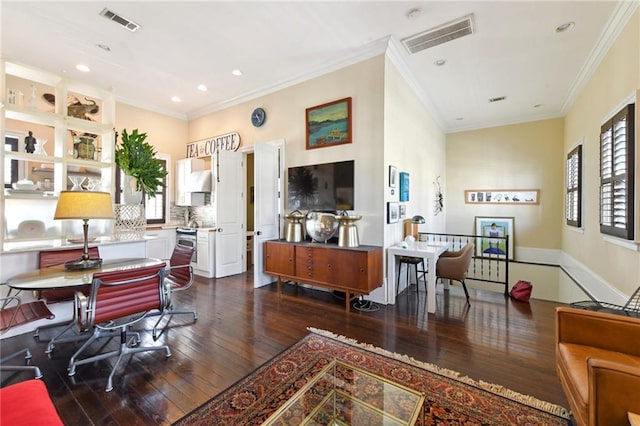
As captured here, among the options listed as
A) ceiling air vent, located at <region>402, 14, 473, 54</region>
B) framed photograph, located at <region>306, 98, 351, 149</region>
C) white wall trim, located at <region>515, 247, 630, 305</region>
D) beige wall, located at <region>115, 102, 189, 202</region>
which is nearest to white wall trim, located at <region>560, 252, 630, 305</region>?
white wall trim, located at <region>515, 247, 630, 305</region>

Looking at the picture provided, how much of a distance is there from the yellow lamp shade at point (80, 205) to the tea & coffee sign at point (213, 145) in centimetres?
302

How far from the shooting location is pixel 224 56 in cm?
387

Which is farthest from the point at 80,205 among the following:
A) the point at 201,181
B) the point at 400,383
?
the point at 201,181

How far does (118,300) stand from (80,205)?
971 mm

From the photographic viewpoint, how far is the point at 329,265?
351cm

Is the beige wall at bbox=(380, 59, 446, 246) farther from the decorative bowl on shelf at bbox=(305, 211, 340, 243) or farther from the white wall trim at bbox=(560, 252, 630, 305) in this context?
the white wall trim at bbox=(560, 252, 630, 305)

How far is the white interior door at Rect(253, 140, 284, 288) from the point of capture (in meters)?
4.20

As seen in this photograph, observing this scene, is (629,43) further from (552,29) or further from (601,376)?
(601,376)

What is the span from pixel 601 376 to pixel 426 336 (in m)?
1.67

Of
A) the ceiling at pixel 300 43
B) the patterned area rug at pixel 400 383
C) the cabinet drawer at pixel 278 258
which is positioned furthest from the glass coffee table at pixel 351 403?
the ceiling at pixel 300 43

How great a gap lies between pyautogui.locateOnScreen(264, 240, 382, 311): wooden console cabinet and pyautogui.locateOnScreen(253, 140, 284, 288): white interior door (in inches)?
9.5

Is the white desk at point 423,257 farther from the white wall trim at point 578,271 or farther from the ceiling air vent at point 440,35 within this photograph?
the ceiling air vent at point 440,35

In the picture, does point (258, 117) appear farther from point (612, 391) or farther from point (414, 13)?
point (612, 391)

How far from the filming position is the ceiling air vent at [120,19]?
300 centimetres
